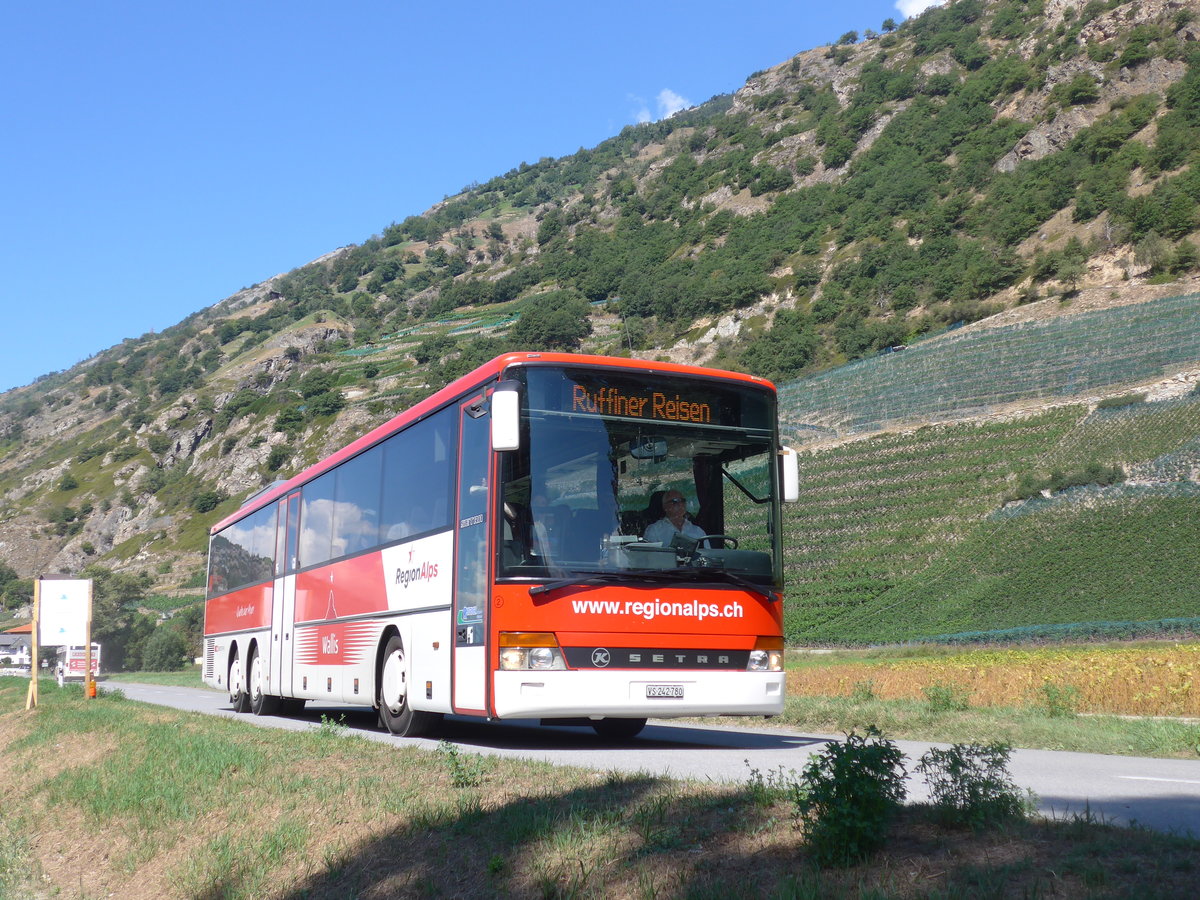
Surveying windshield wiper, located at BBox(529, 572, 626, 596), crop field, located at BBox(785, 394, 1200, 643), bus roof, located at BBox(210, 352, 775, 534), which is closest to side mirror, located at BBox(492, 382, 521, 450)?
bus roof, located at BBox(210, 352, 775, 534)

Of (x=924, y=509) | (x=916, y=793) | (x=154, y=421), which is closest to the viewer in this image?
(x=916, y=793)

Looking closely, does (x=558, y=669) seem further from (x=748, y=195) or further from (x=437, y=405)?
(x=748, y=195)

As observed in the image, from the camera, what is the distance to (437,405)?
40.1ft

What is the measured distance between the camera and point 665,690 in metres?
10.2

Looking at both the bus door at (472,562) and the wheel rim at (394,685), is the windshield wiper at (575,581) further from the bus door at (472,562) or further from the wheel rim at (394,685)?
the wheel rim at (394,685)

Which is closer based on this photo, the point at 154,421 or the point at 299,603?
the point at 299,603

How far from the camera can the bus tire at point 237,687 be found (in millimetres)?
20391

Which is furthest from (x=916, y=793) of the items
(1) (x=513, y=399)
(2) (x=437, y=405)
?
(2) (x=437, y=405)

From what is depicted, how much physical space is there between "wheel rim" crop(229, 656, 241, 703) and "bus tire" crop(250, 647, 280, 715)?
87cm

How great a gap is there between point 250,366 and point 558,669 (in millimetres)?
168982

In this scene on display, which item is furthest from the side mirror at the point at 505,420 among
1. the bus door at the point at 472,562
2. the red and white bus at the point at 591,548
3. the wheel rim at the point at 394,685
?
the wheel rim at the point at 394,685

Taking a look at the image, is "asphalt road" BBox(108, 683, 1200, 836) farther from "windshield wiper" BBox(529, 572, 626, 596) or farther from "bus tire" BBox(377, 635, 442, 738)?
"windshield wiper" BBox(529, 572, 626, 596)

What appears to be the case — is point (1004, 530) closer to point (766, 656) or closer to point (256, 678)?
point (256, 678)

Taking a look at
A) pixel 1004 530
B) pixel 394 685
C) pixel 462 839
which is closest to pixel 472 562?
pixel 394 685
